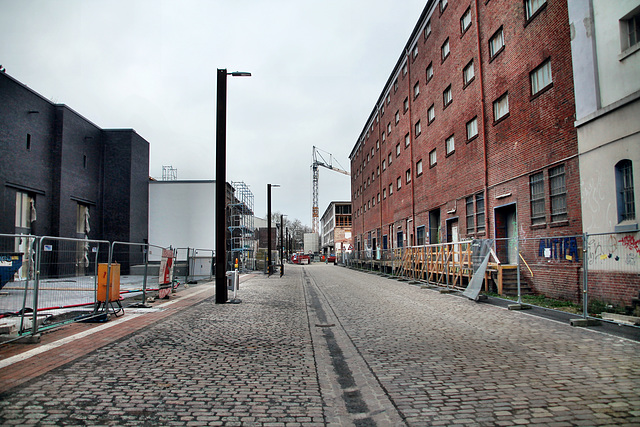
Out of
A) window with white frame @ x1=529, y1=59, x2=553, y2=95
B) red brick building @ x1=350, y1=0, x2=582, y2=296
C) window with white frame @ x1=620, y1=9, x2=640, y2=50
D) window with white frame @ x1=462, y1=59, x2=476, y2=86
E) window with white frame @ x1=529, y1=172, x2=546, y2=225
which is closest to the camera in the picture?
window with white frame @ x1=620, y1=9, x2=640, y2=50

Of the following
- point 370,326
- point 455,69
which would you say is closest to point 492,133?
point 455,69

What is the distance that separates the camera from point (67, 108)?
2625 cm

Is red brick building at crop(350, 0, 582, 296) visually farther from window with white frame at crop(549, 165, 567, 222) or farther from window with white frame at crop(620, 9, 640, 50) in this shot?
window with white frame at crop(620, 9, 640, 50)

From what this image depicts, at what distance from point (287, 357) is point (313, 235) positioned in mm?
80607

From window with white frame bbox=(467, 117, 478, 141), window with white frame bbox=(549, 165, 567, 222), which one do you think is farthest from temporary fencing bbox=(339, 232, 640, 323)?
window with white frame bbox=(467, 117, 478, 141)

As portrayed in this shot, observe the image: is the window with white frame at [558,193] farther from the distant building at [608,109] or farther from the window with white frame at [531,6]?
the window with white frame at [531,6]

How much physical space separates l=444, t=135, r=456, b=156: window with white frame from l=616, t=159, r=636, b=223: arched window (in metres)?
12.5

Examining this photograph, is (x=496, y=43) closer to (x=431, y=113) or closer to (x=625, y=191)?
(x=431, y=113)

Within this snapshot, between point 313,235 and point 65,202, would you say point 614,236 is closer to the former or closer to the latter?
point 65,202

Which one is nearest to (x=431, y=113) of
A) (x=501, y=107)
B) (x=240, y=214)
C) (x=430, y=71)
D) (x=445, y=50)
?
(x=430, y=71)

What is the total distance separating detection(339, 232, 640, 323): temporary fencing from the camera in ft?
27.8

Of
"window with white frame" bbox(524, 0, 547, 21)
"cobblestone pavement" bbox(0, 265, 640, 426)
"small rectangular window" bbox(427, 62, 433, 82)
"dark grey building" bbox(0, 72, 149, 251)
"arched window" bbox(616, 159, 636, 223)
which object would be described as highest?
"small rectangular window" bbox(427, 62, 433, 82)

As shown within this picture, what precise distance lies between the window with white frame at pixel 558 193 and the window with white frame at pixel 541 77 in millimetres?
2877

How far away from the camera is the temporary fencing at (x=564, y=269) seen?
27.8 feet
